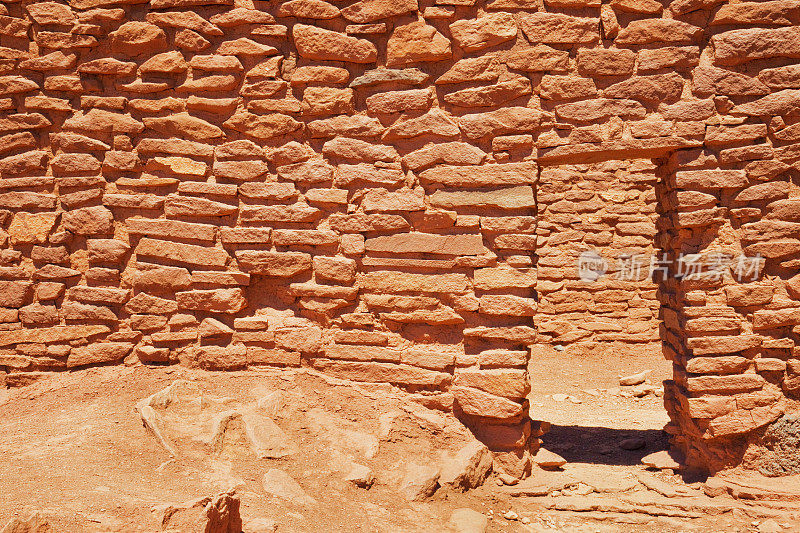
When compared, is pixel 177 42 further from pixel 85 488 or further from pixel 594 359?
pixel 594 359

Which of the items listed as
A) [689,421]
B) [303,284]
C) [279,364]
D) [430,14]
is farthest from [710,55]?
[279,364]

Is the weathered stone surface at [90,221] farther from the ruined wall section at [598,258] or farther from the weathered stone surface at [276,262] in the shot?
the ruined wall section at [598,258]

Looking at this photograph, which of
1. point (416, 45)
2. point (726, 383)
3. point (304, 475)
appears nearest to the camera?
point (304, 475)

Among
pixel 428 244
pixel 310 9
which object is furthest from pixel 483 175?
pixel 310 9

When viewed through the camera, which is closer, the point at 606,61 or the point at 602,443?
the point at 606,61

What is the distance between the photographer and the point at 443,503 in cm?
317

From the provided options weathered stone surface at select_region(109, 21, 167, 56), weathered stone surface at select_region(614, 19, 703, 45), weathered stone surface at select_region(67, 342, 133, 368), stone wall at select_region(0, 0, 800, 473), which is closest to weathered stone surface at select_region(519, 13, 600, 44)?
stone wall at select_region(0, 0, 800, 473)

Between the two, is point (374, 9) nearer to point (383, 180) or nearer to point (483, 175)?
point (383, 180)

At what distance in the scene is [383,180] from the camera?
3623 mm

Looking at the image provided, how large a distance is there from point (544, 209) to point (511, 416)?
12.7ft

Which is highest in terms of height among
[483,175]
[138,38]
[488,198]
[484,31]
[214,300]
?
[484,31]

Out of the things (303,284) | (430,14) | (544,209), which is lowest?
(303,284)

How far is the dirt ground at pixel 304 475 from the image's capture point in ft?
8.52

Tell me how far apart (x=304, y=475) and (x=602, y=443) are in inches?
92.7
